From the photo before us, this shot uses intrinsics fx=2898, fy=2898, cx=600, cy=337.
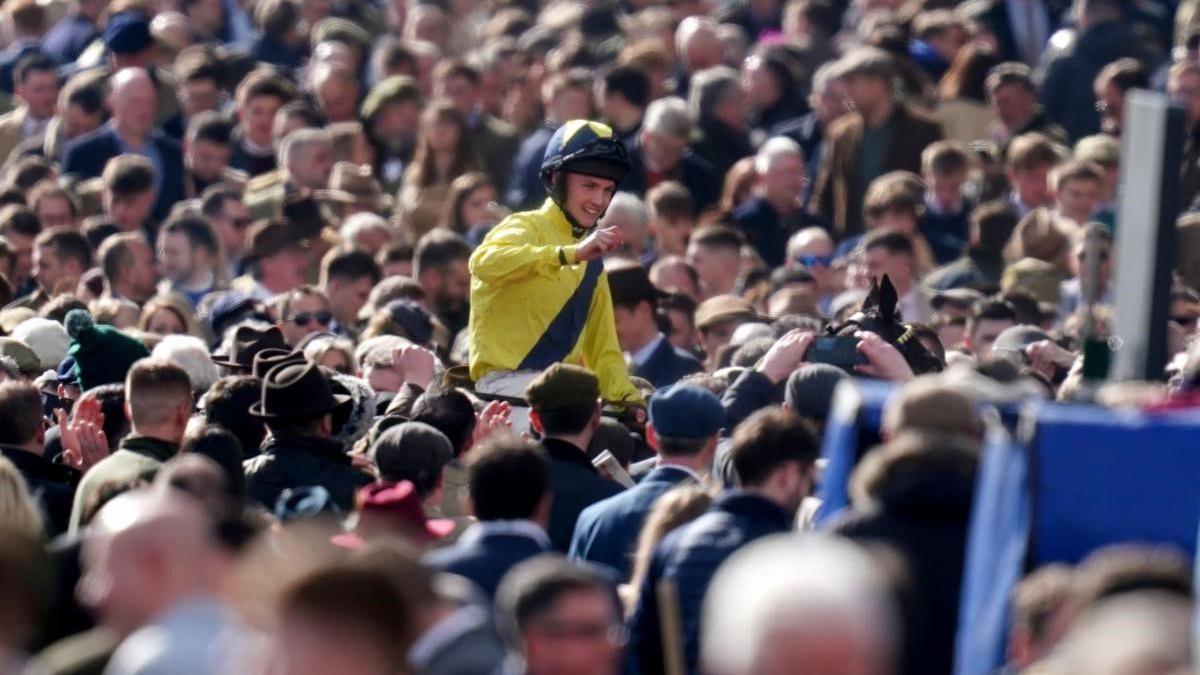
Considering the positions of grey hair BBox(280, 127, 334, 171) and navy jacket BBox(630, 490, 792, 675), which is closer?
navy jacket BBox(630, 490, 792, 675)

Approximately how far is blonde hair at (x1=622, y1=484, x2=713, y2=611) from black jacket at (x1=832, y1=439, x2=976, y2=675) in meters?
0.90

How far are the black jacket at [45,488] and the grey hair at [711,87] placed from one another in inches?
331

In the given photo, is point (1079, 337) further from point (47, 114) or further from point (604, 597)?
point (47, 114)

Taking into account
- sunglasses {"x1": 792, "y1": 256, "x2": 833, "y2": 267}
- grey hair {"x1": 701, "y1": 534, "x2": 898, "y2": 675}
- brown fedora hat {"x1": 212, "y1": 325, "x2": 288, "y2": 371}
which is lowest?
sunglasses {"x1": 792, "y1": 256, "x2": 833, "y2": 267}

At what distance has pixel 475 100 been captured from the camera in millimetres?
19156

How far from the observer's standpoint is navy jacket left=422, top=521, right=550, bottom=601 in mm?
8031

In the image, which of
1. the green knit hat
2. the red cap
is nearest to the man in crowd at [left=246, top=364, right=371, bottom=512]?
the red cap

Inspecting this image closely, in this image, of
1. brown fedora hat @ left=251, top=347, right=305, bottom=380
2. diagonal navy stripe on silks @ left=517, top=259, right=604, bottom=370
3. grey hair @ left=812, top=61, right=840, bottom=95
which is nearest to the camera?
brown fedora hat @ left=251, top=347, right=305, bottom=380

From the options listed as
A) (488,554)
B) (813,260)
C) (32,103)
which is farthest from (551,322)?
(32,103)

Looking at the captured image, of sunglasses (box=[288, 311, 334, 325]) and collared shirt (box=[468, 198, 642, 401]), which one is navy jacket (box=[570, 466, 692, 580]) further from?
sunglasses (box=[288, 311, 334, 325])

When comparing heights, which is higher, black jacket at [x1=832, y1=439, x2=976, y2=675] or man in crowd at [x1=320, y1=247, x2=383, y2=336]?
black jacket at [x1=832, y1=439, x2=976, y2=675]

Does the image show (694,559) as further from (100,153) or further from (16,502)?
(100,153)

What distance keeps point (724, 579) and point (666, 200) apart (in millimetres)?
10308

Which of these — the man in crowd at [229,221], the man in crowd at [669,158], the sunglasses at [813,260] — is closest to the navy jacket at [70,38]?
the man in crowd at [229,221]
